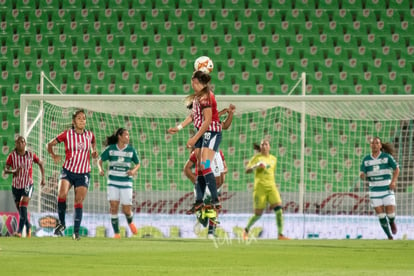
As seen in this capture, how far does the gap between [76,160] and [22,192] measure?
2.45 metres

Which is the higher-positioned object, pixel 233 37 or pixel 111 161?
pixel 233 37

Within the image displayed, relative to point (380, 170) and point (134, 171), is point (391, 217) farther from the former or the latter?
point (134, 171)

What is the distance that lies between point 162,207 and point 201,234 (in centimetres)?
172

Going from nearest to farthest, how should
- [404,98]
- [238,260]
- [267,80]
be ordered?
[238,260] < [404,98] < [267,80]

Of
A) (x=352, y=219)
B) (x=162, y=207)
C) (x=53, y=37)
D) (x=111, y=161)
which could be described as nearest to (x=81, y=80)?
(x=53, y=37)

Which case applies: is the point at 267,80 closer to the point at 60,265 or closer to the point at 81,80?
the point at 81,80

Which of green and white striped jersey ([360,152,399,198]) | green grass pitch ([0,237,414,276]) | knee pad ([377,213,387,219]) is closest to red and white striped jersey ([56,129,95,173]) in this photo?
green grass pitch ([0,237,414,276])

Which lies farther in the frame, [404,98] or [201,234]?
[201,234]

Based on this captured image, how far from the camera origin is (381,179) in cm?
1459

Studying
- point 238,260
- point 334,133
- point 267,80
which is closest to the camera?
point 238,260

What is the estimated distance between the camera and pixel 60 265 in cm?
808

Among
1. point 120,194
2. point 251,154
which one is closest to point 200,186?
point 120,194

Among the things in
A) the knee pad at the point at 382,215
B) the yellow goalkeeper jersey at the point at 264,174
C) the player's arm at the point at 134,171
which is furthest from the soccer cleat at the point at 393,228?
the player's arm at the point at 134,171

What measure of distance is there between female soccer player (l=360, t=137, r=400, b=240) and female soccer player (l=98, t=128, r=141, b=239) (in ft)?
12.2
